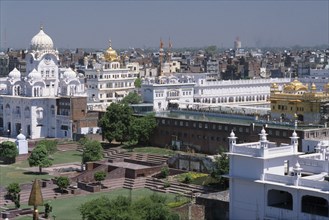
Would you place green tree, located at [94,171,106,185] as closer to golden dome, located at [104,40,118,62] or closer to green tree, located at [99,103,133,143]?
green tree, located at [99,103,133,143]

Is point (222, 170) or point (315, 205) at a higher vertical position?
point (315, 205)

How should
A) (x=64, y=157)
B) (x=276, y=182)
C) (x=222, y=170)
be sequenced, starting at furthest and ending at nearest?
(x=64, y=157) < (x=222, y=170) < (x=276, y=182)

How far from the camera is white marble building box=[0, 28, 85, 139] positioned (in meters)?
54.6

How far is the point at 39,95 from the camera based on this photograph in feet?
181

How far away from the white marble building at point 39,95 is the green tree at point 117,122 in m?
7.07

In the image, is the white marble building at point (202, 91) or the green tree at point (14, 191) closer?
the green tree at point (14, 191)

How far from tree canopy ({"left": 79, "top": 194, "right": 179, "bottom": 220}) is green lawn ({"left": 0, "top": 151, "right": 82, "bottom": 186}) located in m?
13.9

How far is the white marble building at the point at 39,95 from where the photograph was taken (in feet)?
179

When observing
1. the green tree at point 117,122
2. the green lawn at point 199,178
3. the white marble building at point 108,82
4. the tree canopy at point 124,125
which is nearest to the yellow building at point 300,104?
the tree canopy at point 124,125

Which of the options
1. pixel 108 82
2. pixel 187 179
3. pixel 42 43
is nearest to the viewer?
pixel 187 179

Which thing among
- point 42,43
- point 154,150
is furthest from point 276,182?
point 42,43

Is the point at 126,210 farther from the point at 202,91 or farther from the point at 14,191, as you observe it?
the point at 202,91

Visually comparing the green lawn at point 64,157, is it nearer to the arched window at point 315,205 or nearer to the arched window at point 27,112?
the arched window at point 27,112

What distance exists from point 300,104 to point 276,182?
24276 millimetres
